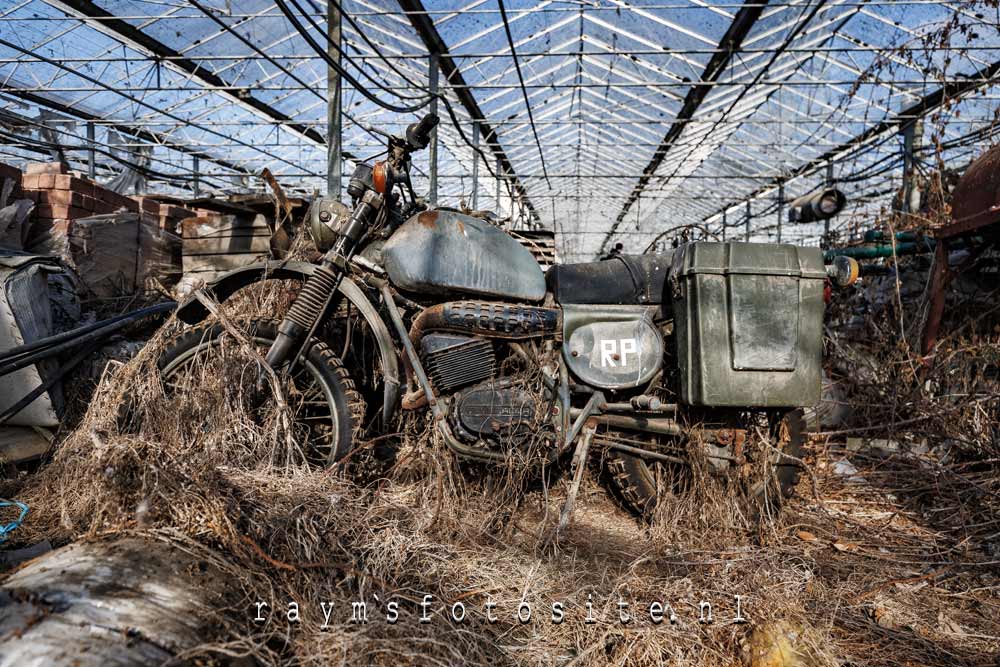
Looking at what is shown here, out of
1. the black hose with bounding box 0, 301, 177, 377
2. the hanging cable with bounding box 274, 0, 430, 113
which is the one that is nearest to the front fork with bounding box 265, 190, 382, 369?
the hanging cable with bounding box 274, 0, 430, 113

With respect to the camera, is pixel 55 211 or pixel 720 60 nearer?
pixel 55 211

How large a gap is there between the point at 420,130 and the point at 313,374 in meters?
1.18

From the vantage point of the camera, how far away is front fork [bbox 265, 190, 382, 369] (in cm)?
248

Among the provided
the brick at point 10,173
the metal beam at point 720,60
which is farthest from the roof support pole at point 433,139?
the brick at point 10,173

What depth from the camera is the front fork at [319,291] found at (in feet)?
8.13

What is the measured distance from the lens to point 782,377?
92.0 inches

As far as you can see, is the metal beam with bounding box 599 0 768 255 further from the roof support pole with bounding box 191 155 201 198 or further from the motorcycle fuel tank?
the roof support pole with bounding box 191 155 201 198

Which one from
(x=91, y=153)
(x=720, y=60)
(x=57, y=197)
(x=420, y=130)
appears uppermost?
(x=720, y=60)

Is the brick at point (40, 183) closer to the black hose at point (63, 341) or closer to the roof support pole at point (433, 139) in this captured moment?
the black hose at point (63, 341)

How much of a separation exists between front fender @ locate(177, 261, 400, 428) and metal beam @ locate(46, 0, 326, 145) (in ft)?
21.9

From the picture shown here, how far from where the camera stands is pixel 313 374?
2.53 meters

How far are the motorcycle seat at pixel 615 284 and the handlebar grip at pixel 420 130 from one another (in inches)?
34.1

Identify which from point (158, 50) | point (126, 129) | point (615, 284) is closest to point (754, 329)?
point (615, 284)

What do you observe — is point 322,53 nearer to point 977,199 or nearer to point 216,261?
point 216,261
